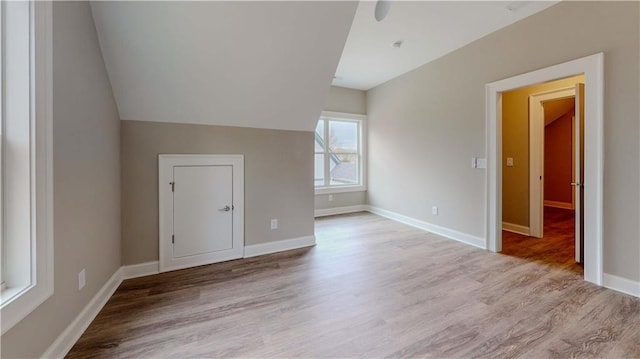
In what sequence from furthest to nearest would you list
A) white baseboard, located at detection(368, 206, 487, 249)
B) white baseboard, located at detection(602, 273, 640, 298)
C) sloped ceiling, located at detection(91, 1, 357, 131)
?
white baseboard, located at detection(368, 206, 487, 249)
white baseboard, located at detection(602, 273, 640, 298)
sloped ceiling, located at detection(91, 1, 357, 131)

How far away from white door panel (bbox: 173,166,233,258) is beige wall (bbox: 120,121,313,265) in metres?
0.19

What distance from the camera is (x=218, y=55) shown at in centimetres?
229

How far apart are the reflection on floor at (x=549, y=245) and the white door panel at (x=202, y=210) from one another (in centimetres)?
343

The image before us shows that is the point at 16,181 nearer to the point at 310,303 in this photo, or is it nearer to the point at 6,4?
the point at 6,4

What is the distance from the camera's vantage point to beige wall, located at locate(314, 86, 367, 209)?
213 inches

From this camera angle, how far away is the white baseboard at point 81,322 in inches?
58.1

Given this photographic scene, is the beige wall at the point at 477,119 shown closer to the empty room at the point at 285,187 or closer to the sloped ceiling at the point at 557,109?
the empty room at the point at 285,187

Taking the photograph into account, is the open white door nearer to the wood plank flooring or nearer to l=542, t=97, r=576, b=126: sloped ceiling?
the wood plank flooring

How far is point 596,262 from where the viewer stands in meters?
2.37

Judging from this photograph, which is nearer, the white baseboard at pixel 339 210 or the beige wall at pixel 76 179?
the beige wall at pixel 76 179

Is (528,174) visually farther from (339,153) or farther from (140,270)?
(140,270)

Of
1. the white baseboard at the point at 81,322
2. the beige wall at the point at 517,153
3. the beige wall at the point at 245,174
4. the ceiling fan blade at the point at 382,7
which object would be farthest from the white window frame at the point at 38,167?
the beige wall at the point at 517,153

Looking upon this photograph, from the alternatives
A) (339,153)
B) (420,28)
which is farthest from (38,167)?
(339,153)

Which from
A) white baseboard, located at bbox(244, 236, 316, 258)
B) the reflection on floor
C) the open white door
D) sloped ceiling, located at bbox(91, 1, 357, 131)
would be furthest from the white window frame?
the open white door
